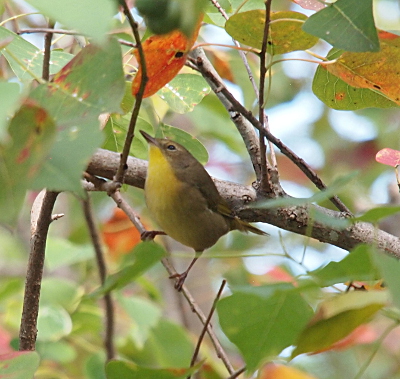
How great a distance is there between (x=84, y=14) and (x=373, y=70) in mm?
937

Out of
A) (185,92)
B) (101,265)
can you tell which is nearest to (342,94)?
(185,92)

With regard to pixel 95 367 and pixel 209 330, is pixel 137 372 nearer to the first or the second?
pixel 209 330

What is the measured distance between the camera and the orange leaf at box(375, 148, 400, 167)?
1557mm

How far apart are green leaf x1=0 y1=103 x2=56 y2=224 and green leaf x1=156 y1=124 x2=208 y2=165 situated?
130cm

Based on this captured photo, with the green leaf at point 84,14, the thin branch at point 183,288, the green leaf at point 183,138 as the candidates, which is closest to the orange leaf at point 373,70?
the thin branch at point 183,288

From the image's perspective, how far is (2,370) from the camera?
1107mm

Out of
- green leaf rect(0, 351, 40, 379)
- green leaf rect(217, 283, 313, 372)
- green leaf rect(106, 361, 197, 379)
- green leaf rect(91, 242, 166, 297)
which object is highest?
green leaf rect(91, 242, 166, 297)

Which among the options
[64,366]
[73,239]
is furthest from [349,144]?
[64,366]

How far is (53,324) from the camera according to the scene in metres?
2.60

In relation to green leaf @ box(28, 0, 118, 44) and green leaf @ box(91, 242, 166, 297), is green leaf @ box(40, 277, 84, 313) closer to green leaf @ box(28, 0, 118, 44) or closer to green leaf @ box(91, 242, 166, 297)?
green leaf @ box(91, 242, 166, 297)

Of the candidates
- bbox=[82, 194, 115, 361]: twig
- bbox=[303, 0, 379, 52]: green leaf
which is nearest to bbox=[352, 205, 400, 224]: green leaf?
bbox=[303, 0, 379, 52]: green leaf

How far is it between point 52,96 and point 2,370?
1.85ft

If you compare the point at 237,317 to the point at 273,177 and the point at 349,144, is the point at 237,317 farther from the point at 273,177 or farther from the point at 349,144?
the point at 349,144

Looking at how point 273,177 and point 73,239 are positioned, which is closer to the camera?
point 273,177
